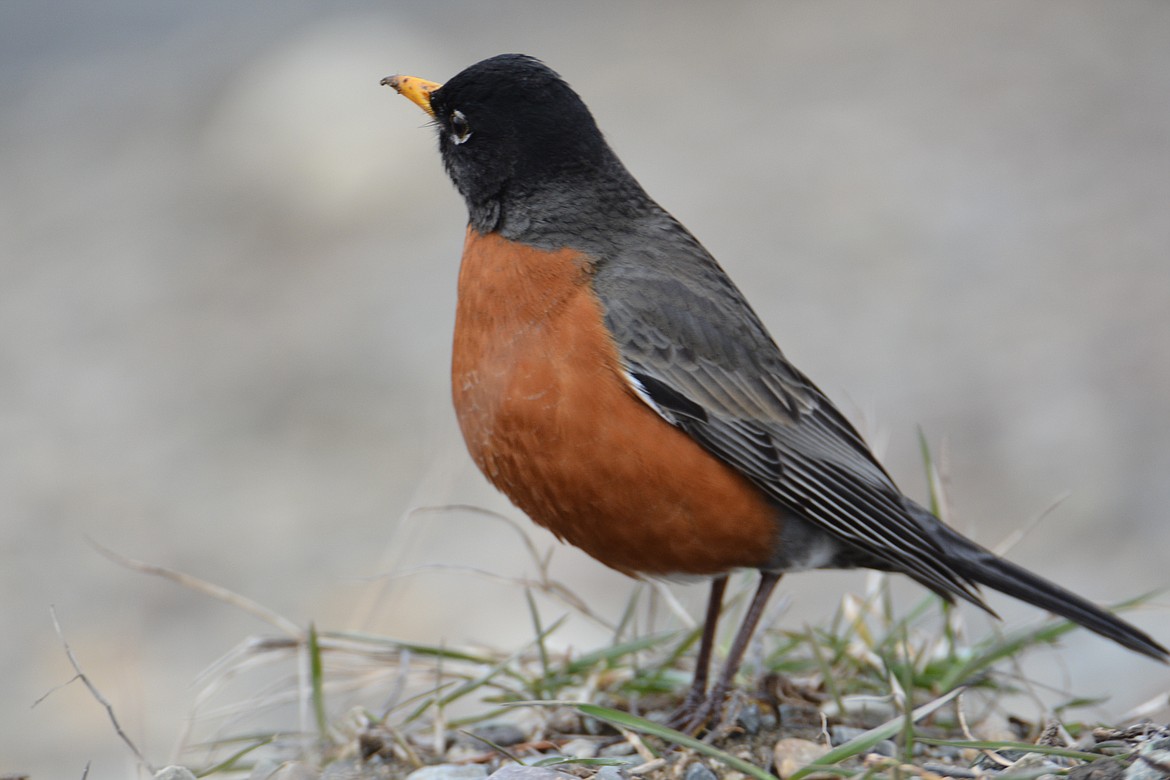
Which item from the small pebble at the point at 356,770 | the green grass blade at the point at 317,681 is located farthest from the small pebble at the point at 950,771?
the green grass blade at the point at 317,681

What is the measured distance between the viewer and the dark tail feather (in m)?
4.14

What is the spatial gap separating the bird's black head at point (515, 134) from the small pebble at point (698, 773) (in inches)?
77.3

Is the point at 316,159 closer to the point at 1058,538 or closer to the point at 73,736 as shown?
the point at 73,736

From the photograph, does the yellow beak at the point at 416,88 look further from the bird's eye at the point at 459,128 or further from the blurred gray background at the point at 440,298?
the blurred gray background at the point at 440,298

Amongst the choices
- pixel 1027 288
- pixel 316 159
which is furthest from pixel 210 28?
pixel 1027 288

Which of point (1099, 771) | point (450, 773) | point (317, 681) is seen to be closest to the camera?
point (1099, 771)

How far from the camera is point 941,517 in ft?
16.2

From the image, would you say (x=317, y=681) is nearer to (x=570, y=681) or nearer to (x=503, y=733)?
(x=503, y=733)

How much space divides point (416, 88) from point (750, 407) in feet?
5.57

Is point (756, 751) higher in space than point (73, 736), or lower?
higher

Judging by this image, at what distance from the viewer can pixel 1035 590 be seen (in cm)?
423

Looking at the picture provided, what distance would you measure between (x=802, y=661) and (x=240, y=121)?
1248 centimetres

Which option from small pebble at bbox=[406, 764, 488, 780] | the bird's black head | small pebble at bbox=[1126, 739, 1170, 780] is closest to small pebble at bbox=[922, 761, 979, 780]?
small pebble at bbox=[1126, 739, 1170, 780]

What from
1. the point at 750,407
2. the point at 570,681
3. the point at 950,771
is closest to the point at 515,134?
the point at 750,407
